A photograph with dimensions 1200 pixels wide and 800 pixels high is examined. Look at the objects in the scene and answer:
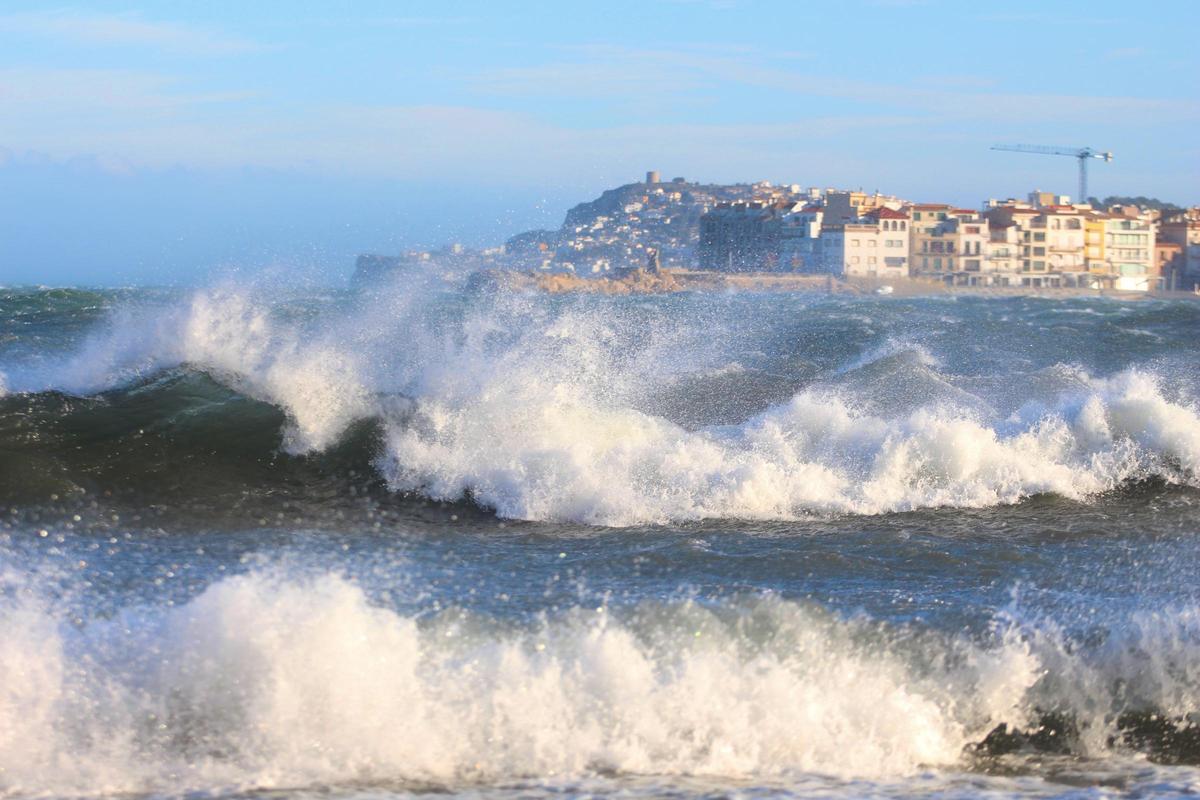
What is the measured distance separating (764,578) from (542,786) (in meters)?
2.93

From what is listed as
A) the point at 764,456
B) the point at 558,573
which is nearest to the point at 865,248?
the point at 764,456

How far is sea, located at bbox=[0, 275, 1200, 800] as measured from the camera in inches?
216

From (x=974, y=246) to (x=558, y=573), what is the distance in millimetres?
87530

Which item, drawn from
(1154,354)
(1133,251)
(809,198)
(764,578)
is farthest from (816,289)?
(764,578)

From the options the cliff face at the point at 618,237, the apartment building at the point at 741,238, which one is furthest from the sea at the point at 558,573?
the apartment building at the point at 741,238

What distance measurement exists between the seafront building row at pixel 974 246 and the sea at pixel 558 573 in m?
75.4

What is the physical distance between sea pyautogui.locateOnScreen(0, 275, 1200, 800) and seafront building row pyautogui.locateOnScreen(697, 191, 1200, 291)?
75.4 meters

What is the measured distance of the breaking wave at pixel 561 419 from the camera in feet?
33.8

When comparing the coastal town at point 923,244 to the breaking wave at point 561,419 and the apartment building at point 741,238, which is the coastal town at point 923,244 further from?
the breaking wave at point 561,419

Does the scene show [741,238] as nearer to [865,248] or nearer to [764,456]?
[865,248]

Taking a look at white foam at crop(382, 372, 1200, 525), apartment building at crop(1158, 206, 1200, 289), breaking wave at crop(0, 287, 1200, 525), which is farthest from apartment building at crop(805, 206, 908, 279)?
white foam at crop(382, 372, 1200, 525)

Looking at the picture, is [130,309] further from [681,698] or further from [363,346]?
[681,698]

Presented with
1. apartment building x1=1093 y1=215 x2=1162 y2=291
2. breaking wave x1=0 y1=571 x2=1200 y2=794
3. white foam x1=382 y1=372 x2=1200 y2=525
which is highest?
apartment building x1=1093 y1=215 x2=1162 y2=291

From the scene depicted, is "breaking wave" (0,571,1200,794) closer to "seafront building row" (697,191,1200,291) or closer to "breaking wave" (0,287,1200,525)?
"breaking wave" (0,287,1200,525)
